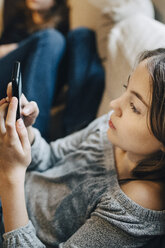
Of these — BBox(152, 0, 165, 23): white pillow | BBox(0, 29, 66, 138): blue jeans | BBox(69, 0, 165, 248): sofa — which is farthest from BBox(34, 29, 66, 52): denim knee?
BBox(152, 0, 165, 23): white pillow

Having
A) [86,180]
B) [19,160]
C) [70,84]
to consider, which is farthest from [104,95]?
[19,160]

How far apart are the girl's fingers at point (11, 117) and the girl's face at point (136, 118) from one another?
22cm

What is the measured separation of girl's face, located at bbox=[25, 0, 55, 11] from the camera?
1.50 m

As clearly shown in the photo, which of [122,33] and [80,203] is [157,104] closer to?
[80,203]

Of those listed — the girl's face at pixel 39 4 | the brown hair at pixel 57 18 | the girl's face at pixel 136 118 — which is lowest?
the girl's face at pixel 136 118

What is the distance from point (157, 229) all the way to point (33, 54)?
687mm

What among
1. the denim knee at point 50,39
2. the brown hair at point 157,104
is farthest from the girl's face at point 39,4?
the brown hair at point 157,104

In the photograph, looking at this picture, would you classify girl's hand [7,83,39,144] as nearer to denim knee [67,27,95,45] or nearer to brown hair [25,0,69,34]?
denim knee [67,27,95,45]

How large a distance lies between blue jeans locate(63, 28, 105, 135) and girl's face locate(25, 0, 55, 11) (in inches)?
16.5

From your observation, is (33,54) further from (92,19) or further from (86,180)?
(86,180)

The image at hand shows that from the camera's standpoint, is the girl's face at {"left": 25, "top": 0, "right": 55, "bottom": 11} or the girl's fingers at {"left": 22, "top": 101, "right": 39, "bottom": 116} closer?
the girl's fingers at {"left": 22, "top": 101, "right": 39, "bottom": 116}

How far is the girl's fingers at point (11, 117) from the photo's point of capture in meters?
0.53

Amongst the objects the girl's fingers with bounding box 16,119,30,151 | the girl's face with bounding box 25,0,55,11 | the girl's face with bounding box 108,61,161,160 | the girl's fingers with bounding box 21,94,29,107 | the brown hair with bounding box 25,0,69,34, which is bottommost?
the girl's face with bounding box 108,61,161,160

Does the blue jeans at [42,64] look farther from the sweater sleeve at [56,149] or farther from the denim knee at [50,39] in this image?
the sweater sleeve at [56,149]
